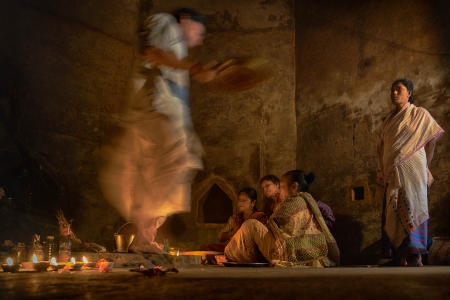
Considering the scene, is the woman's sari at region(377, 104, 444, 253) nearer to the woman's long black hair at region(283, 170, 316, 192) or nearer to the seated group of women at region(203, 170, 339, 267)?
the seated group of women at region(203, 170, 339, 267)

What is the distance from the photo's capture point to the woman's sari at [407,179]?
485 centimetres

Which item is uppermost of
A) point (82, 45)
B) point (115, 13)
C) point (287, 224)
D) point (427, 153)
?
point (115, 13)

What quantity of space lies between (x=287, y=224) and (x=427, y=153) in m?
1.77

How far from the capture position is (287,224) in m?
4.80

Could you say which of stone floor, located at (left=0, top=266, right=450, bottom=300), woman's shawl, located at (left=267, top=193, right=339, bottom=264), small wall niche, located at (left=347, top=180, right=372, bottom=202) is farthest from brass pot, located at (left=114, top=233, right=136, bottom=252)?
small wall niche, located at (left=347, top=180, right=372, bottom=202)

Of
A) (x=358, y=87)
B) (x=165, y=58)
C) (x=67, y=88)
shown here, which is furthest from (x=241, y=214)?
(x=67, y=88)

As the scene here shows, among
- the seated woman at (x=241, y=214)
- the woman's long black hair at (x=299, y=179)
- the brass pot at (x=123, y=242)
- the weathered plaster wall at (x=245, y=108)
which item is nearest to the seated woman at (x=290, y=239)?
the woman's long black hair at (x=299, y=179)

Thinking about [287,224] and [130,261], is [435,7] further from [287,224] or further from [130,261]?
[130,261]

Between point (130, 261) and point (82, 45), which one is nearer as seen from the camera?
point (130, 261)

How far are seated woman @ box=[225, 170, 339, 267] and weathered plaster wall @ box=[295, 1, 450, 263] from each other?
1548 millimetres

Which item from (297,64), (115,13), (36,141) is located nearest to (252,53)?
(297,64)

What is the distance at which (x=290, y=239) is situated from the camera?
4.75 metres

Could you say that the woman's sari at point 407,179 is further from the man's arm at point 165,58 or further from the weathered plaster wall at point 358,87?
the man's arm at point 165,58

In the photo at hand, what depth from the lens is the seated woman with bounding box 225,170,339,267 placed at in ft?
15.5
